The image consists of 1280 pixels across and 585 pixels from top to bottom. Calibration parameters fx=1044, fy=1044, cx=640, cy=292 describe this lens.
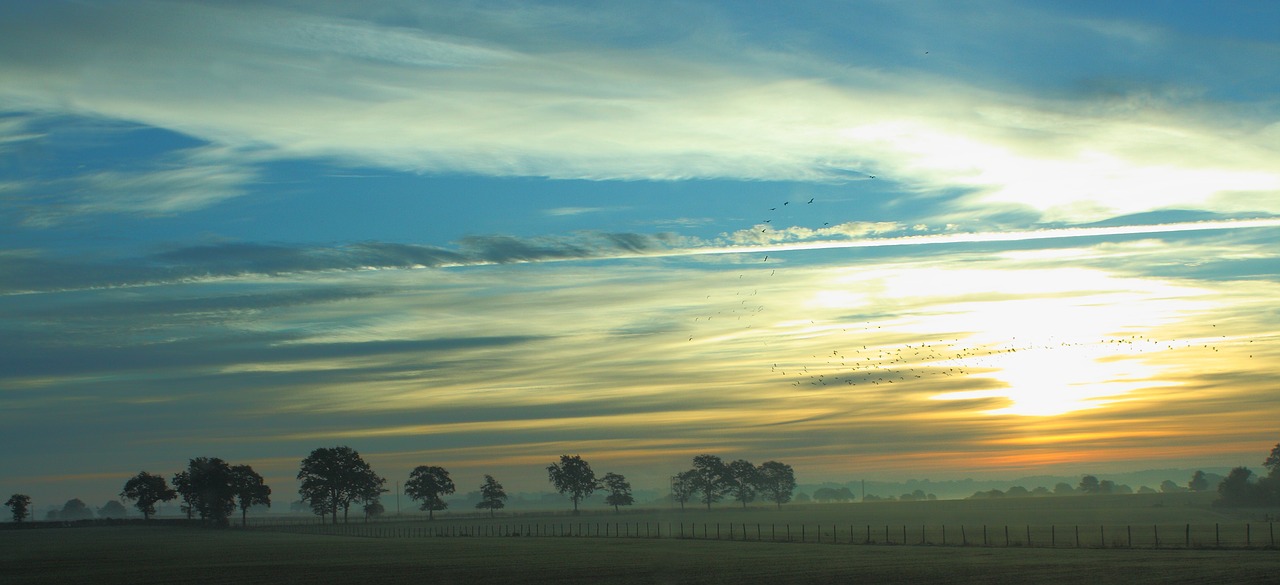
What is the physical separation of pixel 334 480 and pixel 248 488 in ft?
51.7

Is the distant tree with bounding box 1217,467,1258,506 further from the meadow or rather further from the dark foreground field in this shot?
the dark foreground field

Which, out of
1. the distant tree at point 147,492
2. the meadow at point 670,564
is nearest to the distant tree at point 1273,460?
the meadow at point 670,564

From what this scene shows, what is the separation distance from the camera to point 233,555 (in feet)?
229

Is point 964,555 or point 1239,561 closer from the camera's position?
point 1239,561

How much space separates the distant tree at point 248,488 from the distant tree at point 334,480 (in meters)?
7.12

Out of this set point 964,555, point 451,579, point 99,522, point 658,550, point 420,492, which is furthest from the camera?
point 420,492

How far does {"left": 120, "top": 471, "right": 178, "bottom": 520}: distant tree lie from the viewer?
18288 cm

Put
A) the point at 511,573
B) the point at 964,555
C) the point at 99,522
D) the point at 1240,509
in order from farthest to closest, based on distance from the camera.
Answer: the point at 99,522 → the point at 1240,509 → the point at 964,555 → the point at 511,573

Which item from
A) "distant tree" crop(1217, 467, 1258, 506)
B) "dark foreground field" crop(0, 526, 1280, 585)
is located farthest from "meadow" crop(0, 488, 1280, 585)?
"distant tree" crop(1217, 467, 1258, 506)

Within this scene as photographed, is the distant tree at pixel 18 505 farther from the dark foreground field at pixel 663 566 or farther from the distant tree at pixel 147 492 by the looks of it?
the dark foreground field at pixel 663 566

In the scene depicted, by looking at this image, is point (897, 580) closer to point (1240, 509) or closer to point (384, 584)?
point (384, 584)

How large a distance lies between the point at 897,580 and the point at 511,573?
17799 mm

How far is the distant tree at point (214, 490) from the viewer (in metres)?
174

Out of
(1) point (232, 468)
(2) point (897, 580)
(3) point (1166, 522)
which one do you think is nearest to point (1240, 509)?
(3) point (1166, 522)
